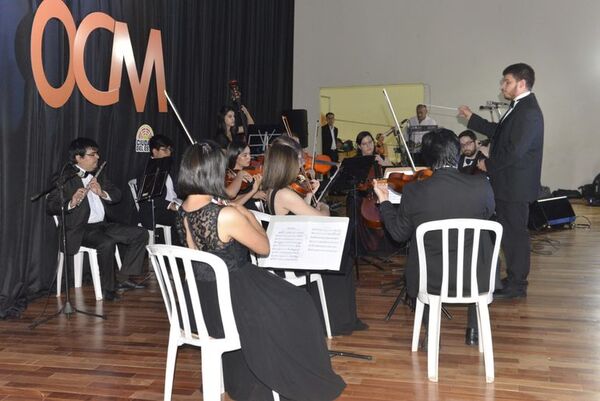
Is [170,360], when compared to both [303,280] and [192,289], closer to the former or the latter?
[192,289]

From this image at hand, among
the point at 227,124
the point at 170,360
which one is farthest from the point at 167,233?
the point at 170,360

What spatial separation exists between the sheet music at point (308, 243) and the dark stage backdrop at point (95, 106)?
2385 mm

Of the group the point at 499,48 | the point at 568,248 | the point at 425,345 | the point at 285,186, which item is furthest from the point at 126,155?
the point at 499,48

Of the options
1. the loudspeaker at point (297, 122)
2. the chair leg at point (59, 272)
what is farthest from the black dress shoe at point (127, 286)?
the loudspeaker at point (297, 122)

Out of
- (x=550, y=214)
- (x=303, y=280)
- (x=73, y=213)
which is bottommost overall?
(x=550, y=214)

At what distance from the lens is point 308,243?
125 inches

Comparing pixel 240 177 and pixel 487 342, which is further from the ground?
pixel 240 177

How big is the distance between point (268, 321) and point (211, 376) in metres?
0.31

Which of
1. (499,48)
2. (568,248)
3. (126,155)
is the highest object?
(499,48)

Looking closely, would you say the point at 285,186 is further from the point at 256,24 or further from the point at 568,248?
the point at 256,24

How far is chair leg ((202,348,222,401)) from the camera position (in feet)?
8.67

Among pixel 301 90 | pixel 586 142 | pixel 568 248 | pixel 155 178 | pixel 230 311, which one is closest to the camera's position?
pixel 230 311

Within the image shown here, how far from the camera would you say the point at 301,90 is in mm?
12992

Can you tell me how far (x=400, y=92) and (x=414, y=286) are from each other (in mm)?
9281
